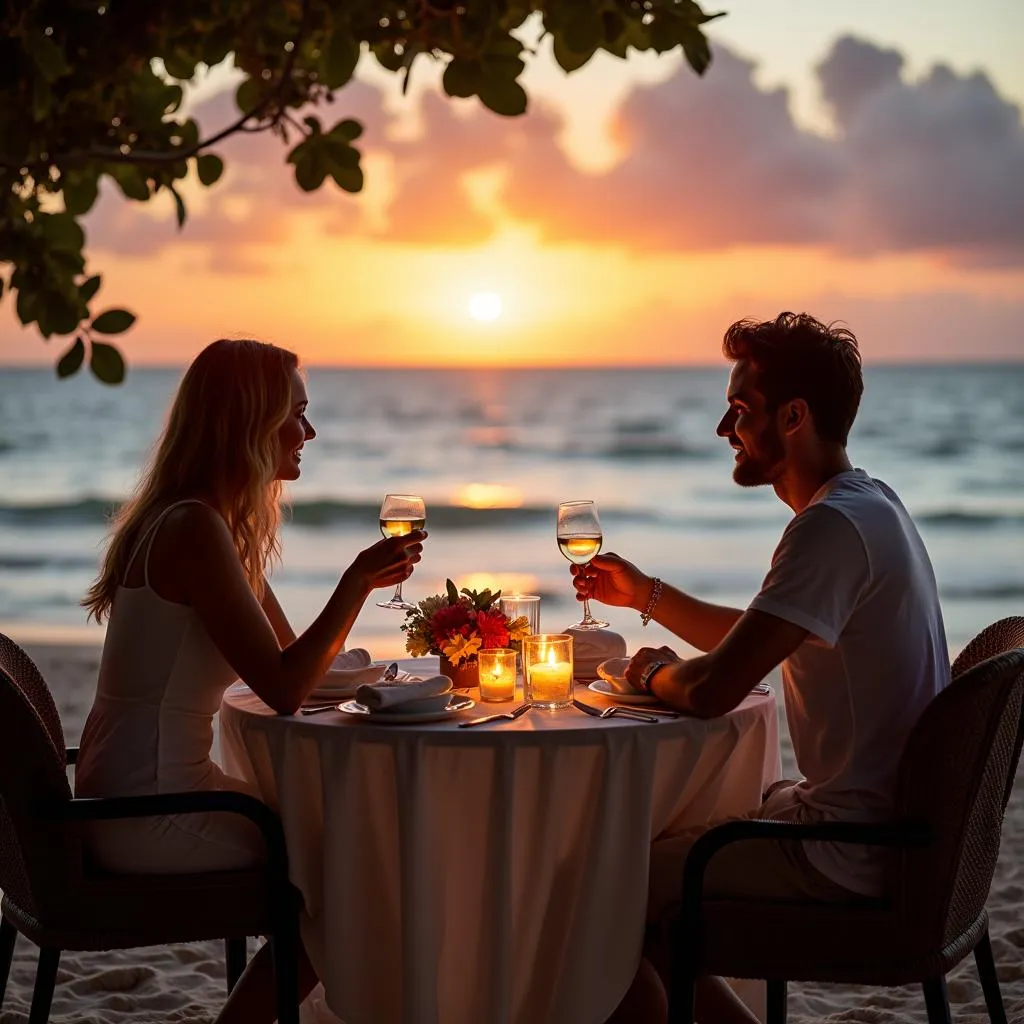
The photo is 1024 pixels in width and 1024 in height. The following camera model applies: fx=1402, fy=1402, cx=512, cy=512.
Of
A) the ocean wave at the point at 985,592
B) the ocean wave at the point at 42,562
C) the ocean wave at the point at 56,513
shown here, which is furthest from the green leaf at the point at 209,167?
the ocean wave at the point at 56,513

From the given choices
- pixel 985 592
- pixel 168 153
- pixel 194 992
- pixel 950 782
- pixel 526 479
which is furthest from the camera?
pixel 526 479

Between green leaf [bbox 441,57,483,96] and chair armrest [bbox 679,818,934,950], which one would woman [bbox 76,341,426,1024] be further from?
green leaf [bbox 441,57,483,96]

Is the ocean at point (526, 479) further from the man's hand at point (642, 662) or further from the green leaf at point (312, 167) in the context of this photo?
the green leaf at point (312, 167)

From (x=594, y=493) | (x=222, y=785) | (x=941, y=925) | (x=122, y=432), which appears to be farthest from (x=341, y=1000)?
(x=122, y=432)

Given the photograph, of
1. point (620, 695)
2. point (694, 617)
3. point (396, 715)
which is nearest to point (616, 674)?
point (620, 695)

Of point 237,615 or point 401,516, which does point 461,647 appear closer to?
point 401,516

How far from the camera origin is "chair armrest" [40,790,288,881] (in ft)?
9.42

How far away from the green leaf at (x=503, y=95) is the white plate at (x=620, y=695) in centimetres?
203

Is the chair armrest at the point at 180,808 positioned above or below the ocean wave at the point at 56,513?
above

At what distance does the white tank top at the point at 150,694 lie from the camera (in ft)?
10.0

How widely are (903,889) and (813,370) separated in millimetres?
1108

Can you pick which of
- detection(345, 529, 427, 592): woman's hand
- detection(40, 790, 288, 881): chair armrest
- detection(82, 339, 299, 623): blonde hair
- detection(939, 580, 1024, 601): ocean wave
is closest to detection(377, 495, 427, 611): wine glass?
detection(345, 529, 427, 592): woman's hand

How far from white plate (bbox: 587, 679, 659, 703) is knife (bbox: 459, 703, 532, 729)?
19 centimetres

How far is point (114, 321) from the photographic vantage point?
1.14 m
